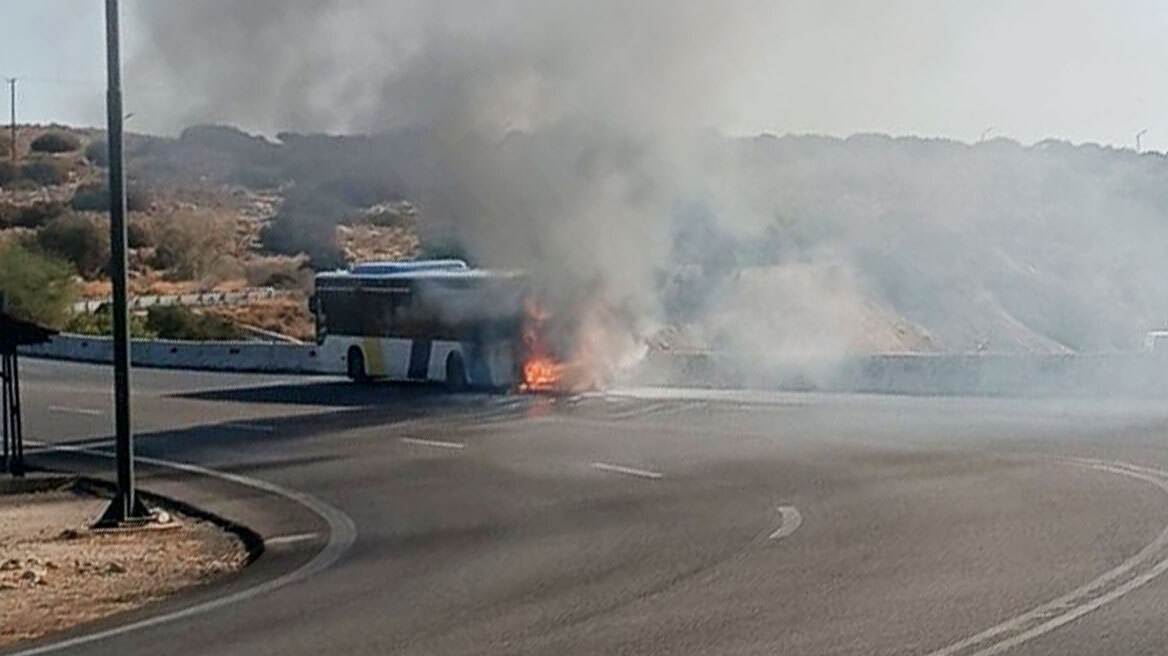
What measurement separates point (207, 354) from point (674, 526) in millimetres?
36466

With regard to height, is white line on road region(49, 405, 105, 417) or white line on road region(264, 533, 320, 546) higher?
white line on road region(49, 405, 105, 417)

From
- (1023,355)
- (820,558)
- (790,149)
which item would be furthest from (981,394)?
(790,149)

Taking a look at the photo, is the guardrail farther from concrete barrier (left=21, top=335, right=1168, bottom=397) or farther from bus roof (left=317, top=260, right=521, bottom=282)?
bus roof (left=317, top=260, right=521, bottom=282)

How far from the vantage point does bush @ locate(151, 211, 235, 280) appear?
9594 cm

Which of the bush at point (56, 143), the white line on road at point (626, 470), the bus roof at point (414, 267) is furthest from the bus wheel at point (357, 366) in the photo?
the bush at point (56, 143)

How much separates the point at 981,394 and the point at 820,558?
797 inches

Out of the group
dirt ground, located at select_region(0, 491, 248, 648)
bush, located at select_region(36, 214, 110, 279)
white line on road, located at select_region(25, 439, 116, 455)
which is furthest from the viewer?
bush, located at select_region(36, 214, 110, 279)

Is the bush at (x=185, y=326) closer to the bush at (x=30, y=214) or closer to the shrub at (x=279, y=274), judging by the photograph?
the shrub at (x=279, y=274)

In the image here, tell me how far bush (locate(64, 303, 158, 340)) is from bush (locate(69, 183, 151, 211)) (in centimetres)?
3717

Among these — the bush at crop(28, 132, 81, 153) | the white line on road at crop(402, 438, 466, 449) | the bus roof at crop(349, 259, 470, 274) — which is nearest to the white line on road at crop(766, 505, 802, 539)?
the white line on road at crop(402, 438, 466, 449)

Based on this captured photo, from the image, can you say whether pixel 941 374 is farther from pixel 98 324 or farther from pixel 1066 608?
pixel 98 324

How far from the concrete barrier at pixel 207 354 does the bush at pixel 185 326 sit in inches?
248

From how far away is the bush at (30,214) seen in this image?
3927 inches

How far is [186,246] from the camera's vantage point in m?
96.5
